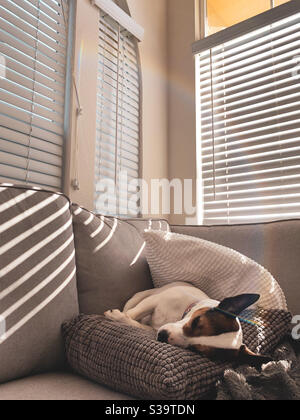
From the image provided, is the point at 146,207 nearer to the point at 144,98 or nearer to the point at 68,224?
the point at 144,98

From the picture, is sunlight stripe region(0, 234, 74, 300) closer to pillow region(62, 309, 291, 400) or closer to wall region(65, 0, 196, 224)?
pillow region(62, 309, 291, 400)

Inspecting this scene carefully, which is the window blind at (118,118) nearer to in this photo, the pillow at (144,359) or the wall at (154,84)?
the wall at (154,84)

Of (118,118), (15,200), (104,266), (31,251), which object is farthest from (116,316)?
(118,118)

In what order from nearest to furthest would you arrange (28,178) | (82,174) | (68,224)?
(68,224) → (28,178) → (82,174)

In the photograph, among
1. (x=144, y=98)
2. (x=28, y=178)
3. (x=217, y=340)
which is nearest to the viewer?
(x=217, y=340)

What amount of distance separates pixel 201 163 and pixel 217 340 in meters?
1.62

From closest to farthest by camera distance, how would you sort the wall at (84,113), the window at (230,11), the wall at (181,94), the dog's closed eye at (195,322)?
the dog's closed eye at (195,322) < the wall at (84,113) < the window at (230,11) < the wall at (181,94)

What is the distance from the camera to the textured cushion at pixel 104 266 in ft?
3.11

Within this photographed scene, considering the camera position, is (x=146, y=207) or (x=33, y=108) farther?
(x=146, y=207)

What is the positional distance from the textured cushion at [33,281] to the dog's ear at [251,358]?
41 cm

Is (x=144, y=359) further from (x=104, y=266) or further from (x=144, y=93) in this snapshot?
(x=144, y=93)

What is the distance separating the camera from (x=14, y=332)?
0.72 meters

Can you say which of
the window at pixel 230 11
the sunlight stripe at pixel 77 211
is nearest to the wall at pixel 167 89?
the window at pixel 230 11
